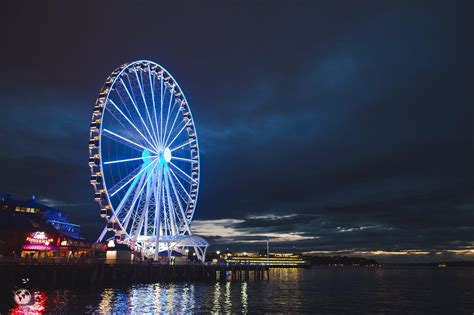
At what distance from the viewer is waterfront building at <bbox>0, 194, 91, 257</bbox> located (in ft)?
206

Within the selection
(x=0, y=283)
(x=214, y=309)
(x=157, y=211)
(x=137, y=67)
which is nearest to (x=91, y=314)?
(x=214, y=309)

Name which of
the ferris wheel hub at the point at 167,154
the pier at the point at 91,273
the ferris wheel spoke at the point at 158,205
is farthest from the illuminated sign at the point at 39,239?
the ferris wheel hub at the point at 167,154

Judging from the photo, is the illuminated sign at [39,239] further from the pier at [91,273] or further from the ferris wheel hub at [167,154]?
the ferris wheel hub at [167,154]

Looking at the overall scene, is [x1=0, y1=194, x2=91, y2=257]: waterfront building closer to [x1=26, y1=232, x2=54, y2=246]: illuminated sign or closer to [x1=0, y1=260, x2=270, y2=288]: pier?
[x1=26, y1=232, x2=54, y2=246]: illuminated sign

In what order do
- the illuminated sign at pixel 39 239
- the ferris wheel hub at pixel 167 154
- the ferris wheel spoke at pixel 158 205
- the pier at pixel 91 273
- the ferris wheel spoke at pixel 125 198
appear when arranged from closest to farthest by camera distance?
1. the pier at pixel 91 273
2. the ferris wheel spoke at pixel 125 198
3. the ferris wheel spoke at pixel 158 205
4. the ferris wheel hub at pixel 167 154
5. the illuminated sign at pixel 39 239

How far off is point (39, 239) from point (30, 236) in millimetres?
1613

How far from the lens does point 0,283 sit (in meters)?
44.7

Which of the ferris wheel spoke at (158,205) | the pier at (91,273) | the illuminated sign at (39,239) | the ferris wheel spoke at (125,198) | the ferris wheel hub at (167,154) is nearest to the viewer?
the pier at (91,273)

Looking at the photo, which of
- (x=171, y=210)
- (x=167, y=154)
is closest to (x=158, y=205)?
(x=171, y=210)

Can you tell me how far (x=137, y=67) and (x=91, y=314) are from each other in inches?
1350

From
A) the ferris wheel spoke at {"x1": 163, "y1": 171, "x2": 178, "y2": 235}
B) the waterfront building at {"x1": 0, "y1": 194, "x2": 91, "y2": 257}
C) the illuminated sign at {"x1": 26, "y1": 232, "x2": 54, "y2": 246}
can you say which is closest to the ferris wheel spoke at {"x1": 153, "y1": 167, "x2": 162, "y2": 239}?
the ferris wheel spoke at {"x1": 163, "y1": 171, "x2": 178, "y2": 235}

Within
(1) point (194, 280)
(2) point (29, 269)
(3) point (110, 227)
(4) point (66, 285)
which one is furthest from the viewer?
(1) point (194, 280)

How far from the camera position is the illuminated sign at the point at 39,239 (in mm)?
63969

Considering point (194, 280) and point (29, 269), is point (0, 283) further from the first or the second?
point (194, 280)
